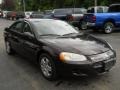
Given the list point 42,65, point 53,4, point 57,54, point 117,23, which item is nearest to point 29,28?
point 42,65

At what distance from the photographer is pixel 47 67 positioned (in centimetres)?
535

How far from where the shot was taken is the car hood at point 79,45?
16.4 ft

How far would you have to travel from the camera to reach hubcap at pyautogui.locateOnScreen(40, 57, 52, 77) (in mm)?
5277

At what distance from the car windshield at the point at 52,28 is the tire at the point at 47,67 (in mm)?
847

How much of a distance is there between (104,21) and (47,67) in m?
9.04

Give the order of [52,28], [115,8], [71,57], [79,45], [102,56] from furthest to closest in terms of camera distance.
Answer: [115,8], [52,28], [79,45], [102,56], [71,57]

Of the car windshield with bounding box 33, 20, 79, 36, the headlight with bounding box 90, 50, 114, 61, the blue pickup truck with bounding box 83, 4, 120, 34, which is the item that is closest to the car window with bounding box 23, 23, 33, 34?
the car windshield with bounding box 33, 20, 79, 36

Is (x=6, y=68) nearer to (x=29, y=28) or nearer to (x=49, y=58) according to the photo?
(x=29, y=28)

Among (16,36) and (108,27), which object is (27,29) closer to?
(16,36)

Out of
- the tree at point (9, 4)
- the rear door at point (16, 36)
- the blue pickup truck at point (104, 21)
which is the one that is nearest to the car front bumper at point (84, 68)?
the rear door at point (16, 36)

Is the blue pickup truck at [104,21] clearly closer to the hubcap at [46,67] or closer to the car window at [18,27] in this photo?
the car window at [18,27]

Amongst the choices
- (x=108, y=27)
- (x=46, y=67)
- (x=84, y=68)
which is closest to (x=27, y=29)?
(x=46, y=67)

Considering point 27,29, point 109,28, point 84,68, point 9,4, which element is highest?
point 9,4

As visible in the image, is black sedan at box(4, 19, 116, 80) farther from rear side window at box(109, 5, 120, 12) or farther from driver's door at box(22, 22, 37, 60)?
rear side window at box(109, 5, 120, 12)
